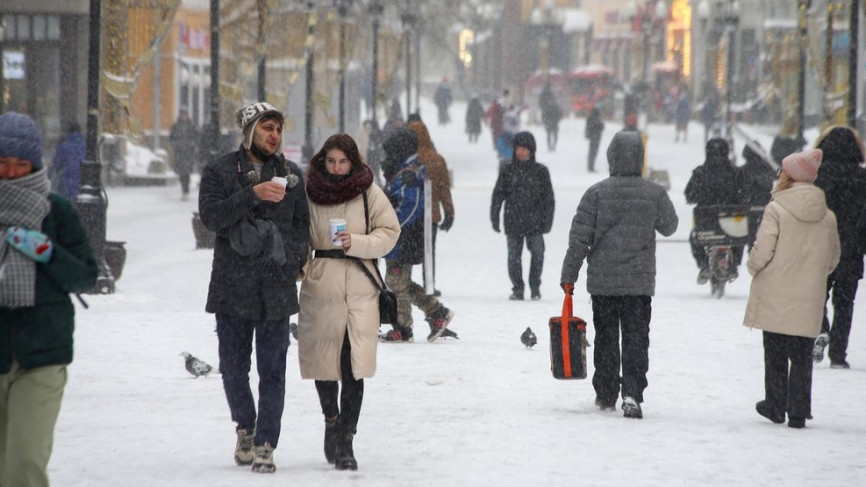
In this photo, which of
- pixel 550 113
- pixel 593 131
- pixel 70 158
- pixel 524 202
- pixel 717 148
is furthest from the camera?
pixel 550 113

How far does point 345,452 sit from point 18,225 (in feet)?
7.31

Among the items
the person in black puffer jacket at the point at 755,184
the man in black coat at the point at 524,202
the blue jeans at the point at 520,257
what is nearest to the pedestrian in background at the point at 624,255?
the man in black coat at the point at 524,202

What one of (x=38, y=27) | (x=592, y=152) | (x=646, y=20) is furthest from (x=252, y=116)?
(x=646, y=20)

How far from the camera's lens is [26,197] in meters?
5.23

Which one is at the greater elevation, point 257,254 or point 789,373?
point 257,254

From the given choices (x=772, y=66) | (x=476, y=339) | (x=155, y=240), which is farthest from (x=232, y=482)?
(x=772, y=66)

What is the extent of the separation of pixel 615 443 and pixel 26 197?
11.9ft

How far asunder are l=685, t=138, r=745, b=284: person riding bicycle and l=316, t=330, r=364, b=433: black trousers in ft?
29.1

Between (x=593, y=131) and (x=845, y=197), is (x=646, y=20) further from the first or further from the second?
(x=845, y=197)

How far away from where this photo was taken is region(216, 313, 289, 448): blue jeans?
6.69 m

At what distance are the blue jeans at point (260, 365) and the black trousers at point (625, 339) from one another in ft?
8.07

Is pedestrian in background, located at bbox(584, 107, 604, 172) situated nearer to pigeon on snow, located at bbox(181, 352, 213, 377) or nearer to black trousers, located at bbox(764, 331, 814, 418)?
pigeon on snow, located at bbox(181, 352, 213, 377)

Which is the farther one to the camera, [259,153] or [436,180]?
[436,180]

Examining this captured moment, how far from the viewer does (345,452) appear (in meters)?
6.94
